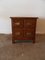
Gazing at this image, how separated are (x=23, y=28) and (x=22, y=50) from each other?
2.08 feet

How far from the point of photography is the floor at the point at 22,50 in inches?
108

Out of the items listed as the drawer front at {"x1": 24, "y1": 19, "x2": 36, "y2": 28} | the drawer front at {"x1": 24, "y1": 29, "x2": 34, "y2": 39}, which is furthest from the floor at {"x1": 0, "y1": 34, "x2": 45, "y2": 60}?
the drawer front at {"x1": 24, "y1": 19, "x2": 36, "y2": 28}

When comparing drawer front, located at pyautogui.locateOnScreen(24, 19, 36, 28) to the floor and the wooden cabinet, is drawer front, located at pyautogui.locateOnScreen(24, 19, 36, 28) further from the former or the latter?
the floor

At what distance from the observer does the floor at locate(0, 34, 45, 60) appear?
2742 mm

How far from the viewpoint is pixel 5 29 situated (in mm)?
4234

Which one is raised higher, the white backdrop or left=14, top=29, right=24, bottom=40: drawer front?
the white backdrop

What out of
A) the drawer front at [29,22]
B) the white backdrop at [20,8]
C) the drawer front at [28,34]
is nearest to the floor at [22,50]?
the drawer front at [28,34]

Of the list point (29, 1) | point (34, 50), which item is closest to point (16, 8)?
point (29, 1)

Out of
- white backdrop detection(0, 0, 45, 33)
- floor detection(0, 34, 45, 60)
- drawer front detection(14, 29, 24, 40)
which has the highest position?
white backdrop detection(0, 0, 45, 33)

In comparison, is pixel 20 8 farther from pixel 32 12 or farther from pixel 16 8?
pixel 32 12

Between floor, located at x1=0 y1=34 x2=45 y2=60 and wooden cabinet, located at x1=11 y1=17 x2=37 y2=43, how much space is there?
185mm

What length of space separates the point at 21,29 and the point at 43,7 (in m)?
1.15

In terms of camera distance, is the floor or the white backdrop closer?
the floor

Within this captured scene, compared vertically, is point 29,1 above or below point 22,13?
above
